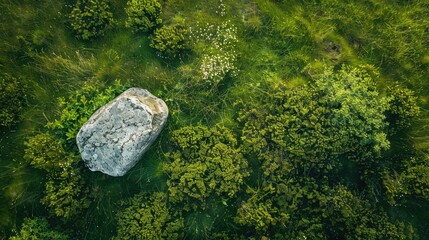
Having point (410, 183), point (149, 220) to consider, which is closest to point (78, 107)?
point (149, 220)

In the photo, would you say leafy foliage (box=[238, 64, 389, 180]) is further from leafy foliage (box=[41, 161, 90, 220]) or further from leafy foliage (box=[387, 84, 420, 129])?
leafy foliage (box=[41, 161, 90, 220])

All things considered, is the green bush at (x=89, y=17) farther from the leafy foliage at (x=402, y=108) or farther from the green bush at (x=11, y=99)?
the leafy foliage at (x=402, y=108)

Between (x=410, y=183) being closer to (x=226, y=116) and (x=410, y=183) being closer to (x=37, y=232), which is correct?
(x=226, y=116)

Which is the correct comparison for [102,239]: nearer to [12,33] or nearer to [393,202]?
[12,33]

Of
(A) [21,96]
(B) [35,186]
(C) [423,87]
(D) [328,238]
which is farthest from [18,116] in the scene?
(C) [423,87]

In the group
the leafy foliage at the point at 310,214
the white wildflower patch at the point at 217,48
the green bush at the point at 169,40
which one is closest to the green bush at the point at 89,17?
the green bush at the point at 169,40

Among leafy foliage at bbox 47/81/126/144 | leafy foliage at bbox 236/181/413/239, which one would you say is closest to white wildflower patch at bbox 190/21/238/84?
leafy foliage at bbox 47/81/126/144
